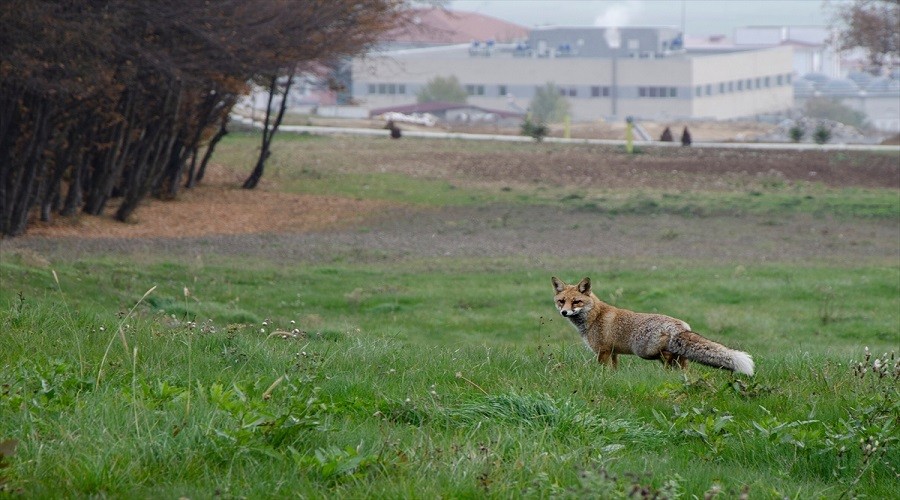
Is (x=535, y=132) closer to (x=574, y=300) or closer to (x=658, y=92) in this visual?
(x=574, y=300)

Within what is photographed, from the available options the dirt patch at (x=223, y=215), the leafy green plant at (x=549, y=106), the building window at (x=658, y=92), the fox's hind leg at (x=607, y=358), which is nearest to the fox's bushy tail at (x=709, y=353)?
the fox's hind leg at (x=607, y=358)

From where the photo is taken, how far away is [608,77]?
439 feet

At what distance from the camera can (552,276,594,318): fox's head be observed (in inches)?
328

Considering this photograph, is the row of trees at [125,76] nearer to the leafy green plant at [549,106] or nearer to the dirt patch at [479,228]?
the dirt patch at [479,228]

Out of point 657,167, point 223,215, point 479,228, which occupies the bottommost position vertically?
point 479,228

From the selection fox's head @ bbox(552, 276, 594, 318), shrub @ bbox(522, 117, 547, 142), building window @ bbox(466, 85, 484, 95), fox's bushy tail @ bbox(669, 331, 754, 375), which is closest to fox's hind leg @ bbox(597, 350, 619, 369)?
fox's head @ bbox(552, 276, 594, 318)

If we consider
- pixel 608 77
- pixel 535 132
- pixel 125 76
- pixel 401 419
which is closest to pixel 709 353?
pixel 401 419

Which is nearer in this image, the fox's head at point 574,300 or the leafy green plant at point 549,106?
the fox's head at point 574,300

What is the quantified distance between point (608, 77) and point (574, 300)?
128m

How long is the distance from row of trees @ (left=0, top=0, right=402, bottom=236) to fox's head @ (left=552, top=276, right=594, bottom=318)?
36.4ft

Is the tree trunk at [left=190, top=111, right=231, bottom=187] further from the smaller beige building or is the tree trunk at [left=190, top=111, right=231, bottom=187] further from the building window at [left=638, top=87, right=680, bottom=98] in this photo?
the building window at [left=638, top=87, right=680, bottom=98]

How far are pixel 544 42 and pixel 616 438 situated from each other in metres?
151

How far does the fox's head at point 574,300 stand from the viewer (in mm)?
8320

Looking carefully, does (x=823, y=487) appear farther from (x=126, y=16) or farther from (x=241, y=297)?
(x=126, y=16)
